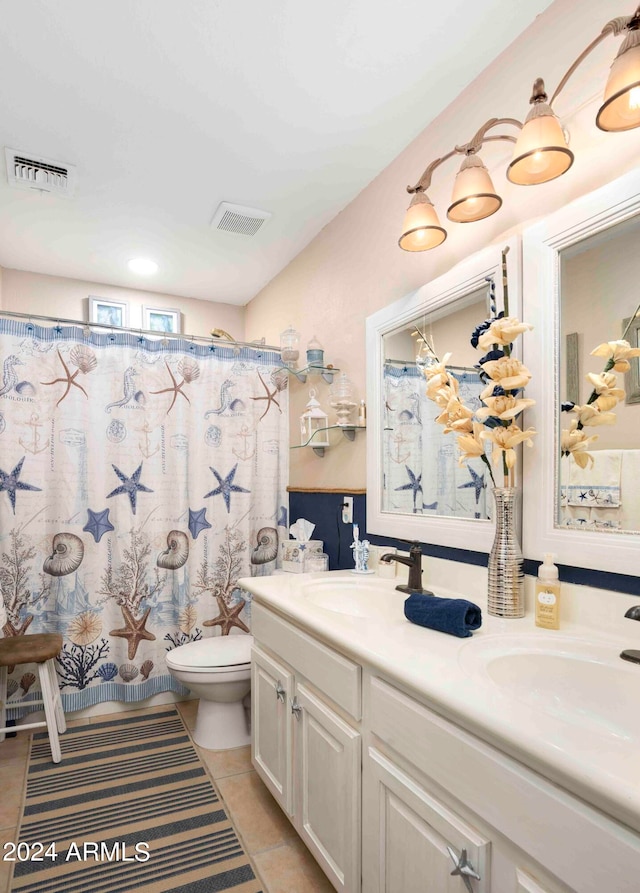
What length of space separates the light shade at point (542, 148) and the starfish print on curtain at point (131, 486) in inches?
85.5

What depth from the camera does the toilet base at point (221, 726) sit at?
234 cm

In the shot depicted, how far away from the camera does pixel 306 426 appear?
2.79 metres

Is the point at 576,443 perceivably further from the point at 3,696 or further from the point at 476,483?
the point at 3,696

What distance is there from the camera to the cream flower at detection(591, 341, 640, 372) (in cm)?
125

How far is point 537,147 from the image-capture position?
128 cm

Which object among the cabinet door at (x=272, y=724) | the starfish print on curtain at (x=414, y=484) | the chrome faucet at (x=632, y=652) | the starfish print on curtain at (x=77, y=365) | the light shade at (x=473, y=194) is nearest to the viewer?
the chrome faucet at (x=632, y=652)

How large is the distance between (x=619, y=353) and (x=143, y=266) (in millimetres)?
2786

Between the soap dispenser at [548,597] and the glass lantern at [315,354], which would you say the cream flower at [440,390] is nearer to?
the soap dispenser at [548,597]

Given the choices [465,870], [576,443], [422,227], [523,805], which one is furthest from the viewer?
[422,227]

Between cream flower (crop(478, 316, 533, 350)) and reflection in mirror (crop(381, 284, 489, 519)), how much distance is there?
269mm

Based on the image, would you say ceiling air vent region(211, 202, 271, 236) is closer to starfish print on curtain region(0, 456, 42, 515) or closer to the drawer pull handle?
starfish print on curtain region(0, 456, 42, 515)

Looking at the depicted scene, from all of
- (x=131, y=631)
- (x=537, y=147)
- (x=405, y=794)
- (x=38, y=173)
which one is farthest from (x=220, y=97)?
(x=131, y=631)

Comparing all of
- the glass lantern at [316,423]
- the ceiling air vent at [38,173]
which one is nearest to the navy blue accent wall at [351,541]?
the glass lantern at [316,423]

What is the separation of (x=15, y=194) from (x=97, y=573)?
1819 mm
